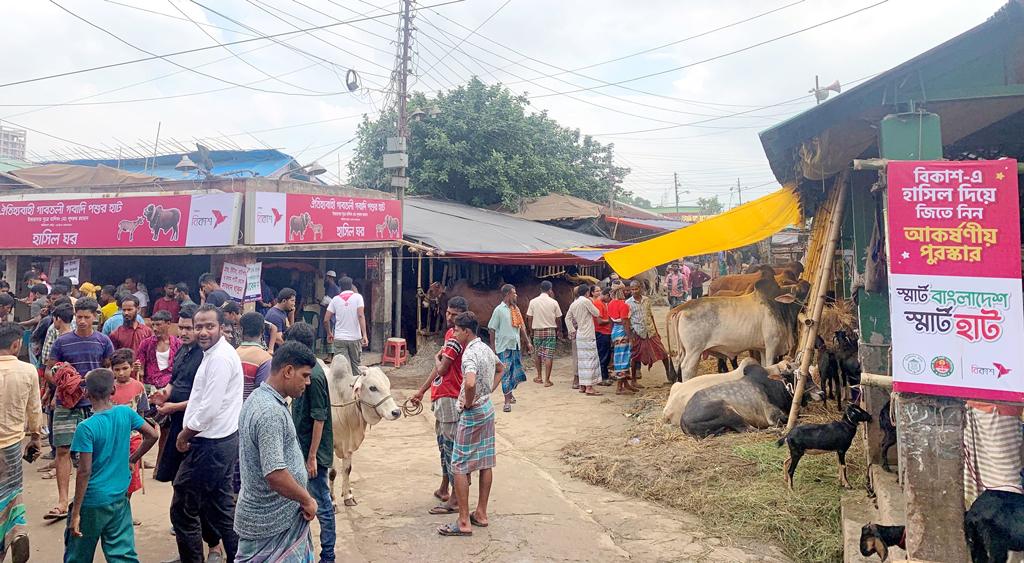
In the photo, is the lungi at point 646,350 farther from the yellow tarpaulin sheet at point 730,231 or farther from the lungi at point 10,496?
the lungi at point 10,496

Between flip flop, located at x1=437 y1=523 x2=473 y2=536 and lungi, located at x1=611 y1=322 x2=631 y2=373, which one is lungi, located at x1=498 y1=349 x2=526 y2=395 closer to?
lungi, located at x1=611 y1=322 x2=631 y2=373

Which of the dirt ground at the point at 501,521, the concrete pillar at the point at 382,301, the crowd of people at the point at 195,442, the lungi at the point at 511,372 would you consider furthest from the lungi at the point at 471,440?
the concrete pillar at the point at 382,301

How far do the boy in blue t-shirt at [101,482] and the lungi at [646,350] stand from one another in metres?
7.91

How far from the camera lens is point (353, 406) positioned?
5.63m

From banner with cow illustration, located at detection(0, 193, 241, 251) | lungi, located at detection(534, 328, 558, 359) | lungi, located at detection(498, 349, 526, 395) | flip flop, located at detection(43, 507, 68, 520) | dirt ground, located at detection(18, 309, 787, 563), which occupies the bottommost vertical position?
dirt ground, located at detection(18, 309, 787, 563)

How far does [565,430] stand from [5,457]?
587 centimetres

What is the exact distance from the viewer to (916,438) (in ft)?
11.4

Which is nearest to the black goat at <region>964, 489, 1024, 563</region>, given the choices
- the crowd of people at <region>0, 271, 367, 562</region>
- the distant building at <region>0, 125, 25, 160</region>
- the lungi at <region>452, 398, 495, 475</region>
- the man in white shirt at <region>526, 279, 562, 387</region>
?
the lungi at <region>452, 398, 495, 475</region>

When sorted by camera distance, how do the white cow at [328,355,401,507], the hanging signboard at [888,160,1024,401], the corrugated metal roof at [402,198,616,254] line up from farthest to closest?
the corrugated metal roof at [402,198,616,254], the white cow at [328,355,401,507], the hanging signboard at [888,160,1024,401]

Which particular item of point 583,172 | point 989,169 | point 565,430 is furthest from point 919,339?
point 583,172

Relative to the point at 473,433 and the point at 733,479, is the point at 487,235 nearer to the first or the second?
the point at 733,479

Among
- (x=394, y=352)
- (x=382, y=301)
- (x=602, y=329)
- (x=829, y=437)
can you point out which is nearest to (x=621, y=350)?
(x=602, y=329)

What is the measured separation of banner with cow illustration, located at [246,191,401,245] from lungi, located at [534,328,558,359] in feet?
13.9

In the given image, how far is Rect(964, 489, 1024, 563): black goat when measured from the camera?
3.32 m
